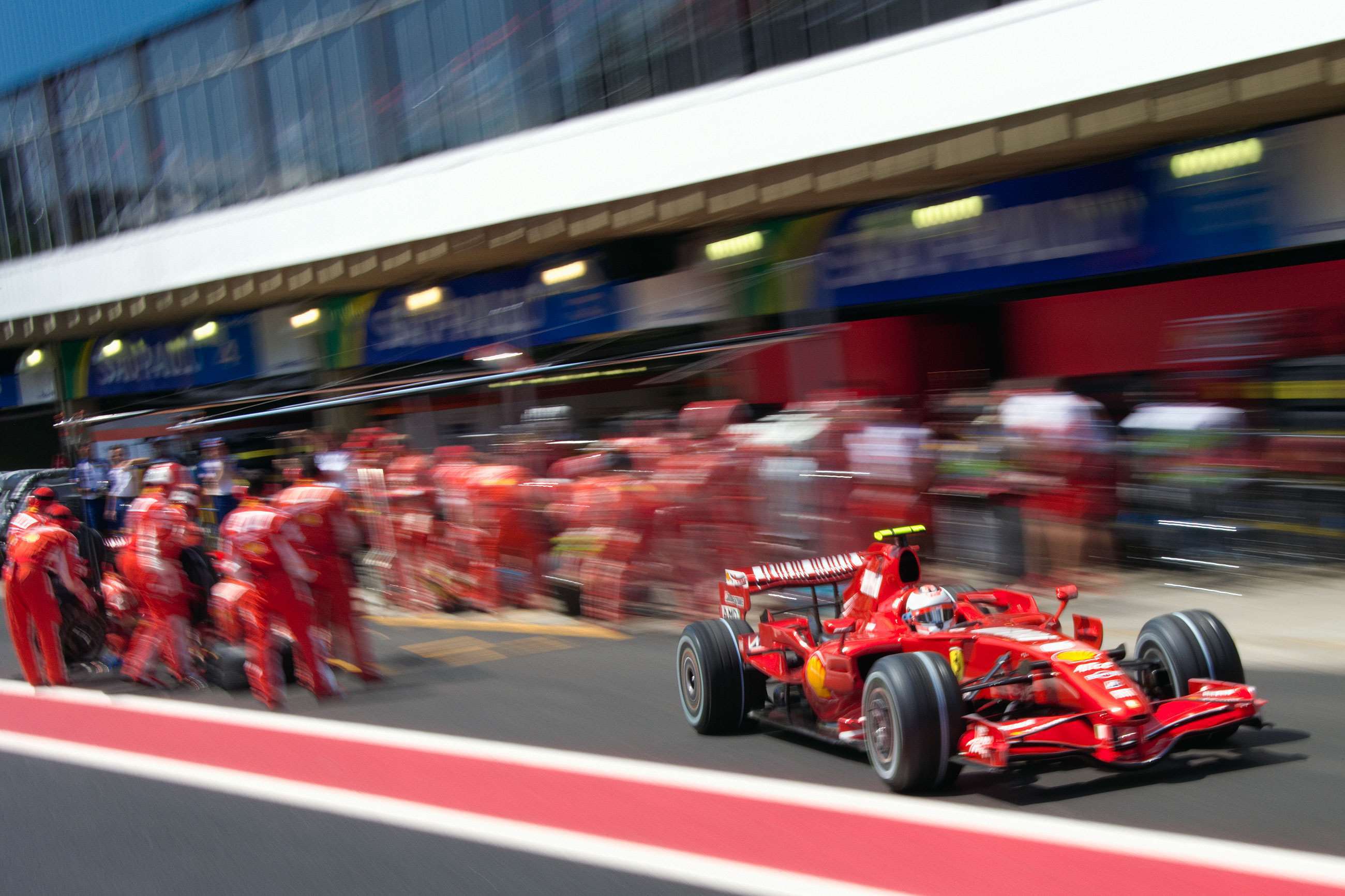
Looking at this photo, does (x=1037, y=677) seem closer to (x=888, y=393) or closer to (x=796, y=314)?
(x=888, y=393)

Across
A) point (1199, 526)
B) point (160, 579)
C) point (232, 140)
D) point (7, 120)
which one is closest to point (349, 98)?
point (232, 140)

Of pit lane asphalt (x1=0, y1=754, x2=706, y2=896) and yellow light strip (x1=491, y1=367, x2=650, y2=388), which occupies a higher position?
yellow light strip (x1=491, y1=367, x2=650, y2=388)

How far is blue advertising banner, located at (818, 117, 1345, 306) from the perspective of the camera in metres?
11.7

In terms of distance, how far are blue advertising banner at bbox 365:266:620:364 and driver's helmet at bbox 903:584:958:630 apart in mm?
12975

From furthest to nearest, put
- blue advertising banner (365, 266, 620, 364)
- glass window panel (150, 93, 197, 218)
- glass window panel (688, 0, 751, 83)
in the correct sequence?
glass window panel (150, 93, 197, 218) → blue advertising banner (365, 266, 620, 364) → glass window panel (688, 0, 751, 83)

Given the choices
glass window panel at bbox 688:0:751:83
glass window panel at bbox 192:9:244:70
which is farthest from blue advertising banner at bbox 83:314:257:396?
glass window panel at bbox 688:0:751:83

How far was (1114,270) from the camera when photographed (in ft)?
43.3

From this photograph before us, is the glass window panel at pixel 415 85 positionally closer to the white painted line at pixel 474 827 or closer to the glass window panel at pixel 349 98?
the glass window panel at pixel 349 98

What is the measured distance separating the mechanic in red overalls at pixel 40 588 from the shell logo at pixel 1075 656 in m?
8.17

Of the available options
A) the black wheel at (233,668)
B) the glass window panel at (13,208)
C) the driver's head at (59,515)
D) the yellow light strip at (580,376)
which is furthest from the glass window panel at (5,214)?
the black wheel at (233,668)

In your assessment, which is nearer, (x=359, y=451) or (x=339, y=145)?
(x=359, y=451)

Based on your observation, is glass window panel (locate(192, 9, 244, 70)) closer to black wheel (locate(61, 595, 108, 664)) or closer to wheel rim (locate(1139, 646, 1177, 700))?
black wheel (locate(61, 595, 108, 664))

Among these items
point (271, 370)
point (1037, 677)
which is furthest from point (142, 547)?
point (271, 370)

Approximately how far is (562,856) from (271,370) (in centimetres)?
2187
